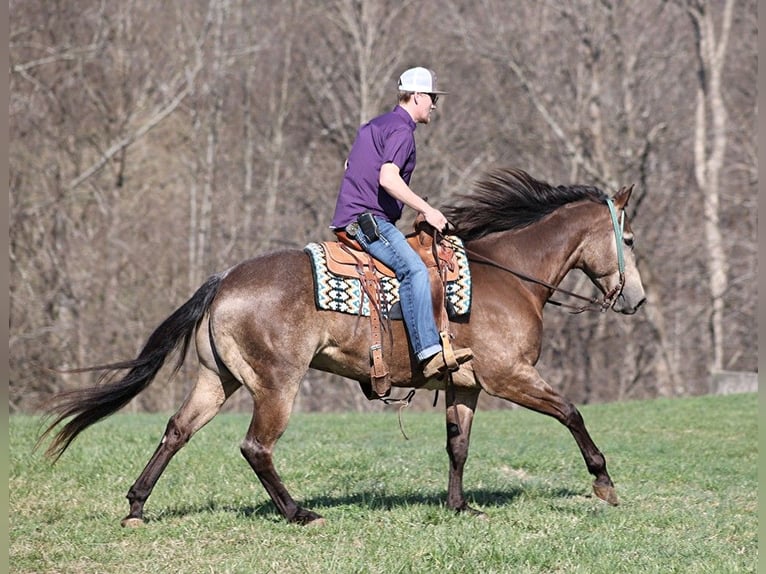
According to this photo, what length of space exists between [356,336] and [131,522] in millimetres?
1967

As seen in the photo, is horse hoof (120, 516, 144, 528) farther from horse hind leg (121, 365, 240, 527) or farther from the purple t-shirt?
the purple t-shirt

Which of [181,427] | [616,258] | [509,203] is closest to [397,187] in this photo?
[509,203]

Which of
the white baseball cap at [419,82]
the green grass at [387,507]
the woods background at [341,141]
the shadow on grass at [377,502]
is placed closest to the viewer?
the green grass at [387,507]

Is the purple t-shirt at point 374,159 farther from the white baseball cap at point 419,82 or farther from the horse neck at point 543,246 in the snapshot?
the horse neck at point 543,246

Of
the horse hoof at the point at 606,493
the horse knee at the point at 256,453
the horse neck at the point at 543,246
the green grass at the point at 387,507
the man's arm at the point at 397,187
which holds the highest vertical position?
the man's arm at the point at 397,187

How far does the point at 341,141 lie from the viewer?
1190 inches

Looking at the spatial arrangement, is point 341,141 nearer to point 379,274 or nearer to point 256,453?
point 379,274

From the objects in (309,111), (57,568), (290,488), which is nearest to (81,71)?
(309,111)

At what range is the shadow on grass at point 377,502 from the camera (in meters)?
7.94

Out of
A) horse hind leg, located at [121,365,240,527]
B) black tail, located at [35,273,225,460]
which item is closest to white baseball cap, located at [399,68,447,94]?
black tail, located at [35,273,225,460]

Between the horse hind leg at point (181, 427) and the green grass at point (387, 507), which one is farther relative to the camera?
the horse hind leg at point (181, 427)

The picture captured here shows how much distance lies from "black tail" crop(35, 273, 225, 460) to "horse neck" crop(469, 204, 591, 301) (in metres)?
2.05

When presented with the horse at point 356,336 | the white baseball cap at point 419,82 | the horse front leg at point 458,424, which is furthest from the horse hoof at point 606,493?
the white baseball cap at point 419,82

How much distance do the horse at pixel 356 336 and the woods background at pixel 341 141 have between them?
60.2 ft
